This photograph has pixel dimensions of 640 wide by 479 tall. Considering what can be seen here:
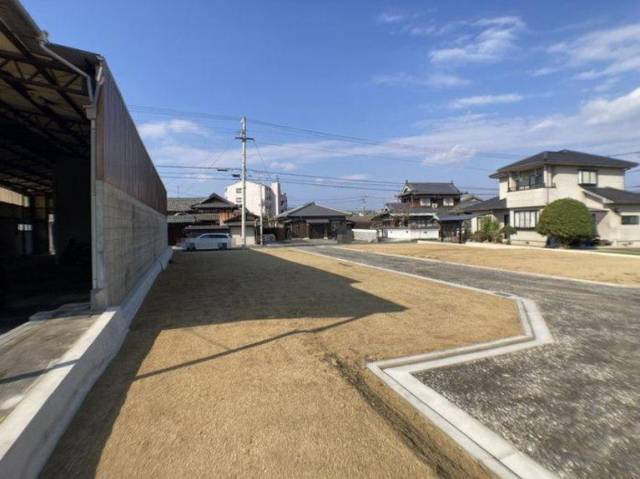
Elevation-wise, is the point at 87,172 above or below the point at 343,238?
above

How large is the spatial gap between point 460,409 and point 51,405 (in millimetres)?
3621

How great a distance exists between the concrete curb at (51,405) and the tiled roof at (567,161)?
31.0 meters

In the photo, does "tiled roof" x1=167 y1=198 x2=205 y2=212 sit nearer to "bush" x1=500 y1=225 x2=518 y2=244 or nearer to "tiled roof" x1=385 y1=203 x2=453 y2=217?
"tiled roof" x1=385 y1=203 x2=453 y2=217

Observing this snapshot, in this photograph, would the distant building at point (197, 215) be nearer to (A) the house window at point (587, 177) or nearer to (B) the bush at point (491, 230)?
(B) the bush at point (491, 230)

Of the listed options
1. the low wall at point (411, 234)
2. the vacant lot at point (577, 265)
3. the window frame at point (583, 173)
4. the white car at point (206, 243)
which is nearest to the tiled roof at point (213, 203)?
the white car at point (206, 243)

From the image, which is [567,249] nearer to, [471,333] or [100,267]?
[471,333]

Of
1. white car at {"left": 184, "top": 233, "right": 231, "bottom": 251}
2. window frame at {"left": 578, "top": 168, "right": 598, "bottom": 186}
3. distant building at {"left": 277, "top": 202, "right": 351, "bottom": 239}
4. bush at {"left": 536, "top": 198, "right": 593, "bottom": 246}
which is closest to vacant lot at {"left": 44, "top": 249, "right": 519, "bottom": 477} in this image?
bush at {"left": 536, "top": 198, "right": 593, "bottom": 246}

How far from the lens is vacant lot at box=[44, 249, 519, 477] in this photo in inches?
115

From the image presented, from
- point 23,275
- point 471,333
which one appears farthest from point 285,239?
point 471,333

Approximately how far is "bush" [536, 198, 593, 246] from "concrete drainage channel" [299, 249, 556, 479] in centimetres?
2051

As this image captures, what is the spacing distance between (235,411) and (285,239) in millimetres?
48025

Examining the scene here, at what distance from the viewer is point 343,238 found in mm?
43375

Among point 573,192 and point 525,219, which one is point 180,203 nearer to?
point 525,219

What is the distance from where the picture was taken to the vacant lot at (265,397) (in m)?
2.93
